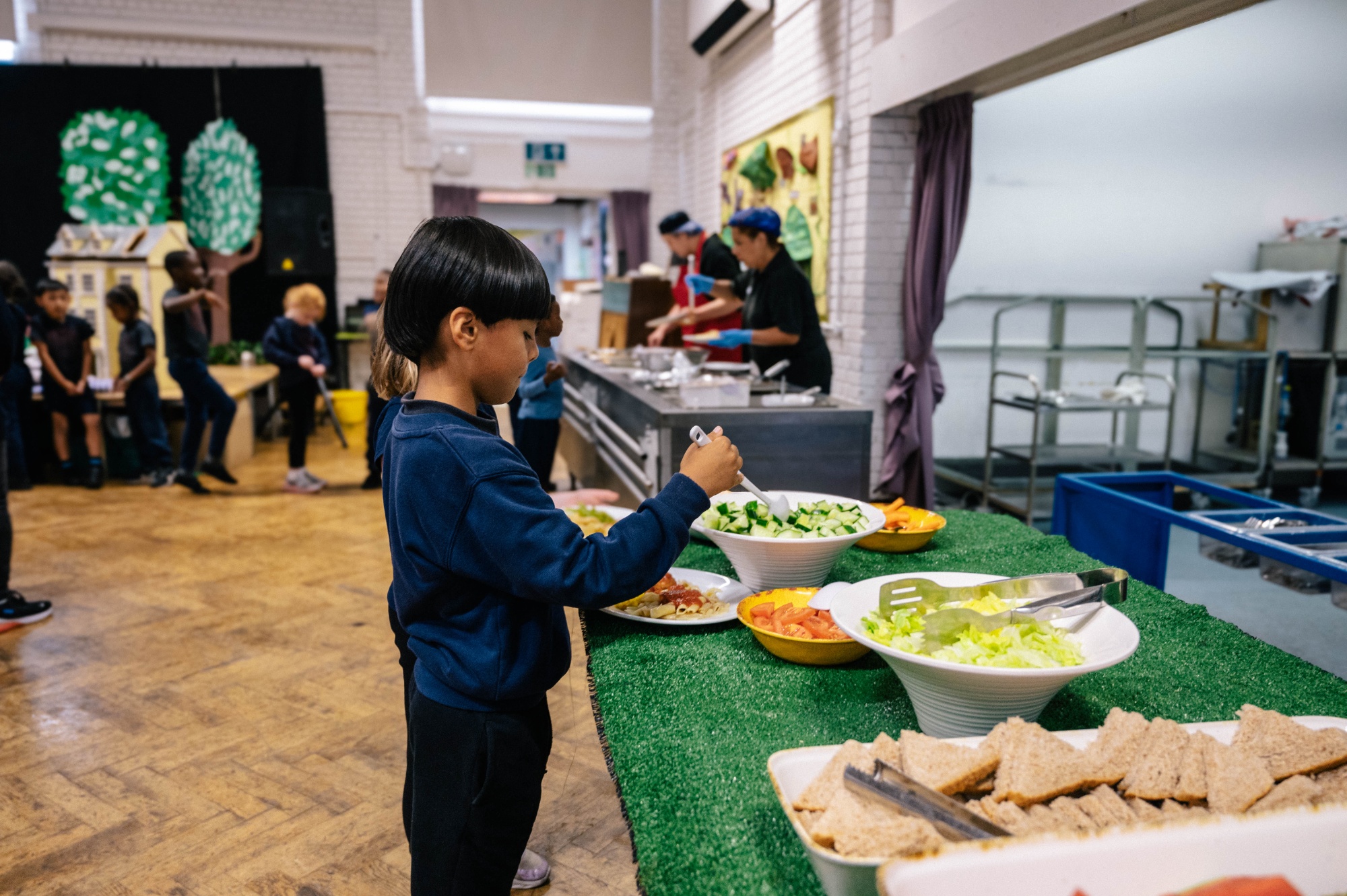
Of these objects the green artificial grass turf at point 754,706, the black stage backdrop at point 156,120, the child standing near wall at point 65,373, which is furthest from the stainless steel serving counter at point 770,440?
the black stage backdrop at point 156,120

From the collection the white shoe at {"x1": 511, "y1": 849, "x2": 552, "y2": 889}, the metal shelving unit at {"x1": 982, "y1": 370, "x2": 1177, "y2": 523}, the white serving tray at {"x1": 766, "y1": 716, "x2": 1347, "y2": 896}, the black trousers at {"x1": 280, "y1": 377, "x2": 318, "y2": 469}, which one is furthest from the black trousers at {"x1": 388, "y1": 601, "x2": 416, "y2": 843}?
the black trousers at {"x1": 280, "y1": 377, "x2": 318, "y2": 469}

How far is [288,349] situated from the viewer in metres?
5.87

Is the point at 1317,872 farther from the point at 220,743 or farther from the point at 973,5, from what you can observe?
the point at 973,5

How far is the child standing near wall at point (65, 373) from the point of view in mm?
5891

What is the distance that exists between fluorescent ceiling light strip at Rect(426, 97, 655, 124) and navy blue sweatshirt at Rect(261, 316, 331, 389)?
3.93 metres

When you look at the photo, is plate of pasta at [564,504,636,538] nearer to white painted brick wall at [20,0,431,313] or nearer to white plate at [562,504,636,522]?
white plate at [562,504,636,522]

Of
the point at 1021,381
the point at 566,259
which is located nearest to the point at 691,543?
the point at 1021,381

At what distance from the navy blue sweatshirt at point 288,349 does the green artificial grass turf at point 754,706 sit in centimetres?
491

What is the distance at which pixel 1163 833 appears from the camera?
68 centimetres

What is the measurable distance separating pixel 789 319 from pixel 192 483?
4.32 m

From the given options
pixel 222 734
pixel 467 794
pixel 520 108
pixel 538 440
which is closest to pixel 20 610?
pixel 222 734

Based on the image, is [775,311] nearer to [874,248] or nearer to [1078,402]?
[874,248]

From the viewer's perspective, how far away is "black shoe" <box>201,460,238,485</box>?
6.07m

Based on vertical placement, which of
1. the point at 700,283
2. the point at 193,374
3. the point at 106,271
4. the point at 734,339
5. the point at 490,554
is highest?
the point at 106,271
